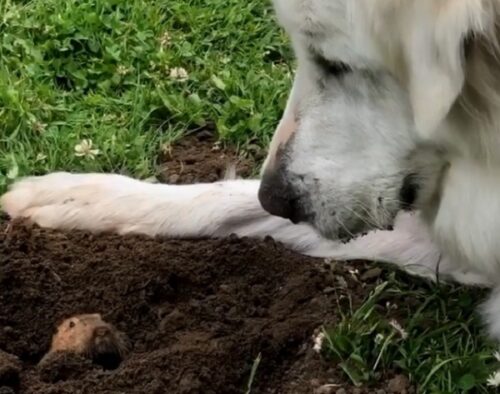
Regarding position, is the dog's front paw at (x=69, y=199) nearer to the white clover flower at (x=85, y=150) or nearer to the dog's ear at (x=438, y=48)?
the white clover flower at (x=85, y=150)

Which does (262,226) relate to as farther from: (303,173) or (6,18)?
(6,18)

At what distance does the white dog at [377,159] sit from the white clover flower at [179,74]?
0.67 metres

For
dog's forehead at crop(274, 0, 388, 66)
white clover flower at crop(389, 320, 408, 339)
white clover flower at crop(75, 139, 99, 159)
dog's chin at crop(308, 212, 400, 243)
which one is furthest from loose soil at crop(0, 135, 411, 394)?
dog's forehead at crop(274, 0, 388, 66)

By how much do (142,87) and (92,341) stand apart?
1.23 metres

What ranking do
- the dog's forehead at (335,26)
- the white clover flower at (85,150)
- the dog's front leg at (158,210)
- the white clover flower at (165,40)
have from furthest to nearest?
the white clover flower at (165,40) → the white clover flower at (85,150) → the dog's front leg at (158,210) → the dog's forehead at (335,26)

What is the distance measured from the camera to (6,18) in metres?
3.88

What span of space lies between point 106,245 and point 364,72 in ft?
3.10

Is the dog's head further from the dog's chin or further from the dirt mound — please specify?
the dirt mound

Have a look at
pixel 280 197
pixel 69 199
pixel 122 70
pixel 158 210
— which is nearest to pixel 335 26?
pixel 280 197

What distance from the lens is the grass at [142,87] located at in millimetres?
3256

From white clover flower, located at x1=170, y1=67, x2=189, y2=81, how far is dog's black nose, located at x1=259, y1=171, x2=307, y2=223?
3.74 ft

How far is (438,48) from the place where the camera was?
2078 millimetres

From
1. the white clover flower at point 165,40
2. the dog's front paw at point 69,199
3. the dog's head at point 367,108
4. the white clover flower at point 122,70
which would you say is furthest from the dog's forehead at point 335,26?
the white clover flower at point 165,40

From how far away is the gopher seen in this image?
2576 mm
